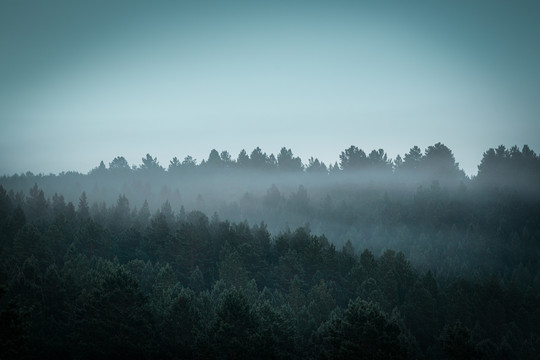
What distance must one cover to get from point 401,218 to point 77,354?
9739cm

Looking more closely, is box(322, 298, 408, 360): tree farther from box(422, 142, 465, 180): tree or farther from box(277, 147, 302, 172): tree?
box(277, 147, 302, 172): tree

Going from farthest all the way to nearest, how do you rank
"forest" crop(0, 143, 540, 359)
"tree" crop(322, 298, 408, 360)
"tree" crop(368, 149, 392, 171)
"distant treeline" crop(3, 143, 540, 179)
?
"tree" crop(368, 149, 392, 171), "distant treeline" crop(3, 143, 540, 179), "forest" crop(0, 143, 540, 359), "tree" crop(322, 298, 408, 360)

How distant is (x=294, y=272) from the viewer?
223 feet

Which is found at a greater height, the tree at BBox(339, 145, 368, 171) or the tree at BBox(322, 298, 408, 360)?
the tree at BBox(339, 145, 368, 171)

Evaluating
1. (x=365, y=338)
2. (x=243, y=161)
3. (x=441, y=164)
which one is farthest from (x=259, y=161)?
(x=365, y=338)

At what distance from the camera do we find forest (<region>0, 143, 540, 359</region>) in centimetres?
3500

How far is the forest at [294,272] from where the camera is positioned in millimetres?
35000

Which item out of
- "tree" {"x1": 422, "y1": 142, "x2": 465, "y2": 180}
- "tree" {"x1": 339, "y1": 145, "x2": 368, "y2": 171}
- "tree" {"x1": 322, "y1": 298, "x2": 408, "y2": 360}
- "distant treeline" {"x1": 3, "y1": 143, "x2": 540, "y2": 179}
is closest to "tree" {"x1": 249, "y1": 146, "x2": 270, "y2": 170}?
"distant treeline" {"x1": 3, "y1": 143, "x2": 540, "y2": 179}

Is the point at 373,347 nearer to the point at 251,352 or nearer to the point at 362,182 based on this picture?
the point at 251,352

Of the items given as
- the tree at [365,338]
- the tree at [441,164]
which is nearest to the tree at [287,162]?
the tree at [441,164]

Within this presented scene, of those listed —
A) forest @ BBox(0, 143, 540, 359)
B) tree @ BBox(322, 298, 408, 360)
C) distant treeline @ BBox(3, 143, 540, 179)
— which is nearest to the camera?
tree @ BBox(322, 298, 408, 360)

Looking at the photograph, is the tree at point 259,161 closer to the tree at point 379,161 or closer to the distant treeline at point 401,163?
the distant treeline at point 401,163

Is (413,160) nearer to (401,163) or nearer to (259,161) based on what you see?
(401,163)

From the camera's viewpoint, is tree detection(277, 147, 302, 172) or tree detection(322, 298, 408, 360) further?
tree detection(277, 147, 302, 172)
